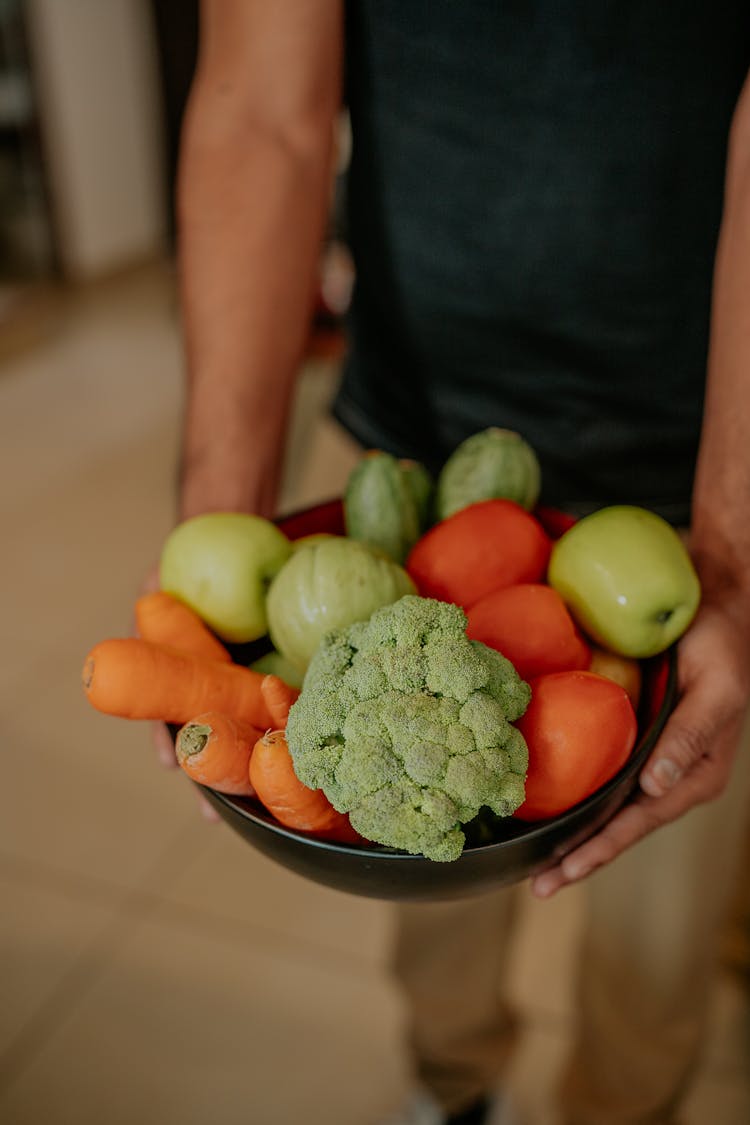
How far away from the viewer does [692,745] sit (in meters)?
0.62

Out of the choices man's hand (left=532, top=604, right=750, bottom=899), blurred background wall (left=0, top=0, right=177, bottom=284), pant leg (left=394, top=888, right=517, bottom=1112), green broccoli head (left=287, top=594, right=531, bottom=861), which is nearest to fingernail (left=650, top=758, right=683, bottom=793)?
man's hand (left=532, top=604, right=750, bottom=899)

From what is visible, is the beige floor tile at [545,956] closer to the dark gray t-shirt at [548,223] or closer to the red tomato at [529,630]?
the dark gray t-shirt at [548,223]

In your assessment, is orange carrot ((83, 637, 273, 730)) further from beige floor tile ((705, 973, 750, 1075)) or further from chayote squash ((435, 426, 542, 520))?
beige floor tile ((705, 973, 750, 1075))

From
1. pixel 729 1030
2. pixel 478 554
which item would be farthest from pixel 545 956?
pixel 478 554

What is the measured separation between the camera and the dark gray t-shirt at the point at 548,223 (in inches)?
32.2

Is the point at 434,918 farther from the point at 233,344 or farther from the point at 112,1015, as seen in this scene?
the point at 233,344

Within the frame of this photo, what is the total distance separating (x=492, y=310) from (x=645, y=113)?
21 centimetres

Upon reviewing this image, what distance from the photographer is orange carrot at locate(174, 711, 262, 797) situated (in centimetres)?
54

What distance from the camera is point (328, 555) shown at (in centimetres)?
61

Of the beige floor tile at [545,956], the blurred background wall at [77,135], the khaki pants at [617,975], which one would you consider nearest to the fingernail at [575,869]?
the khaki pants at [617,975]

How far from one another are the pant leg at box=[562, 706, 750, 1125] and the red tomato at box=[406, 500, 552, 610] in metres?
0.39

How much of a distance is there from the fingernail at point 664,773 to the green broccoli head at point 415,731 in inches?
4.4

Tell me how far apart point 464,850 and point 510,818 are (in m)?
0.06

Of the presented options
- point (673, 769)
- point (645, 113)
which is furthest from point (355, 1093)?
point (645, 113)
